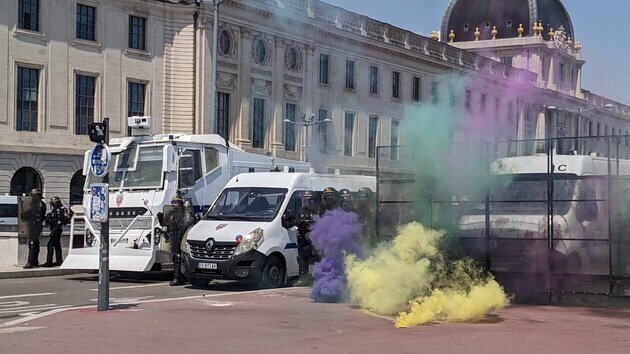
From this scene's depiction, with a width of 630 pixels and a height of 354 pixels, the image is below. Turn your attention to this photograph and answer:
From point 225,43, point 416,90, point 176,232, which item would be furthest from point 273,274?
point 225,43

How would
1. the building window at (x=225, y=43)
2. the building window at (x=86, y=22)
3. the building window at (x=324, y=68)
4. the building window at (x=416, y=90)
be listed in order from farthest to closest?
the building window at (x=86, y=22) < the building window at (x=225, y=43) < the building window at (x=324, y=68) < the building window at (x=416, y=90)

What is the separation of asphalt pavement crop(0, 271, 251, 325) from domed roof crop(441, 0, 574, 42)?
→ 17.4 meters

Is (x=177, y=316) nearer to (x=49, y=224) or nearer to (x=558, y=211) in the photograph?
(x=558, y=211)

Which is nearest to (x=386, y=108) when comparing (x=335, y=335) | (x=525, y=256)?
(x=525, y=256)

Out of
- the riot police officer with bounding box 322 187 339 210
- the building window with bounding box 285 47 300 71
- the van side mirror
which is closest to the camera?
the riot police officer with bounding box 322 187 339 210

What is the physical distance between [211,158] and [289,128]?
15.5 metres

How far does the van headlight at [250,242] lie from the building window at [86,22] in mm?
27202

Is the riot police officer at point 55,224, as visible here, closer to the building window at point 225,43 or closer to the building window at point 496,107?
the building window at point 496,107

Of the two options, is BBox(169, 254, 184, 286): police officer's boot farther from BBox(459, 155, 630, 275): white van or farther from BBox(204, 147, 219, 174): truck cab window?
BBox(459, 155, 630, 275): white van

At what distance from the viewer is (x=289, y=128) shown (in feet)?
117

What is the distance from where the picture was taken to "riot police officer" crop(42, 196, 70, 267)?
2092 cm

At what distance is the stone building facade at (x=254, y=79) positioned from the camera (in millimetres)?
25953

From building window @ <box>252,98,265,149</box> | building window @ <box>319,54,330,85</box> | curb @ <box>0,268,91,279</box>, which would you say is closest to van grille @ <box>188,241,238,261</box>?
curb @ <box>0,268,91,279</box>

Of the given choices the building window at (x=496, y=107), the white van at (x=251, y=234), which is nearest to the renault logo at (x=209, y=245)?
the white van at (x=251, y=234)
